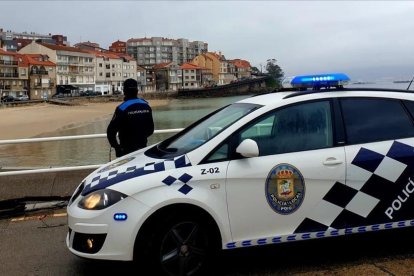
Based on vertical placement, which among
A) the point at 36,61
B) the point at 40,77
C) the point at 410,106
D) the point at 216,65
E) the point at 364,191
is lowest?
the point at 364,191

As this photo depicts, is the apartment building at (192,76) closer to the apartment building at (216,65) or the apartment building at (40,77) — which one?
the apartment building at (216,65)

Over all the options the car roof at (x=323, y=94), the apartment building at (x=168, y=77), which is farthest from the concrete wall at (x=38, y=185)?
the apartment building at (x=168, y=77)

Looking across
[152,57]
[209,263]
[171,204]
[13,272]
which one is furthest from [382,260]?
[152,57]

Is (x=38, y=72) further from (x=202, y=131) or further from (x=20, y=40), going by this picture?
(x=202, y=131)

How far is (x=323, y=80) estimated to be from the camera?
477 centimetres

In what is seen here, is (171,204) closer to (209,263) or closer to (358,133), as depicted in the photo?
(209,263)

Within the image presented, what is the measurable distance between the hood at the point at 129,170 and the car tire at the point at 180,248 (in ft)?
1.42

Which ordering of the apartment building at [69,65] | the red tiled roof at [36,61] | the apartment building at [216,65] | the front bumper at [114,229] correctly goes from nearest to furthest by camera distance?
the front bumper at [114,229], the red tiled roof at [36,61], the apartment building at [69,65], the apartment building at [216,65]

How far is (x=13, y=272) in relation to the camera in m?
4.41

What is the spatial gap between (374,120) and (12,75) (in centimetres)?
10815

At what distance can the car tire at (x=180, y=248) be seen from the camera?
12.7 ft

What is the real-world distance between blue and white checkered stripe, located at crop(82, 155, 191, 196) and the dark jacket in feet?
5.75

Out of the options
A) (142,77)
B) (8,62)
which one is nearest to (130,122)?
(8,62)

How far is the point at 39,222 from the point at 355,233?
3.81 m
